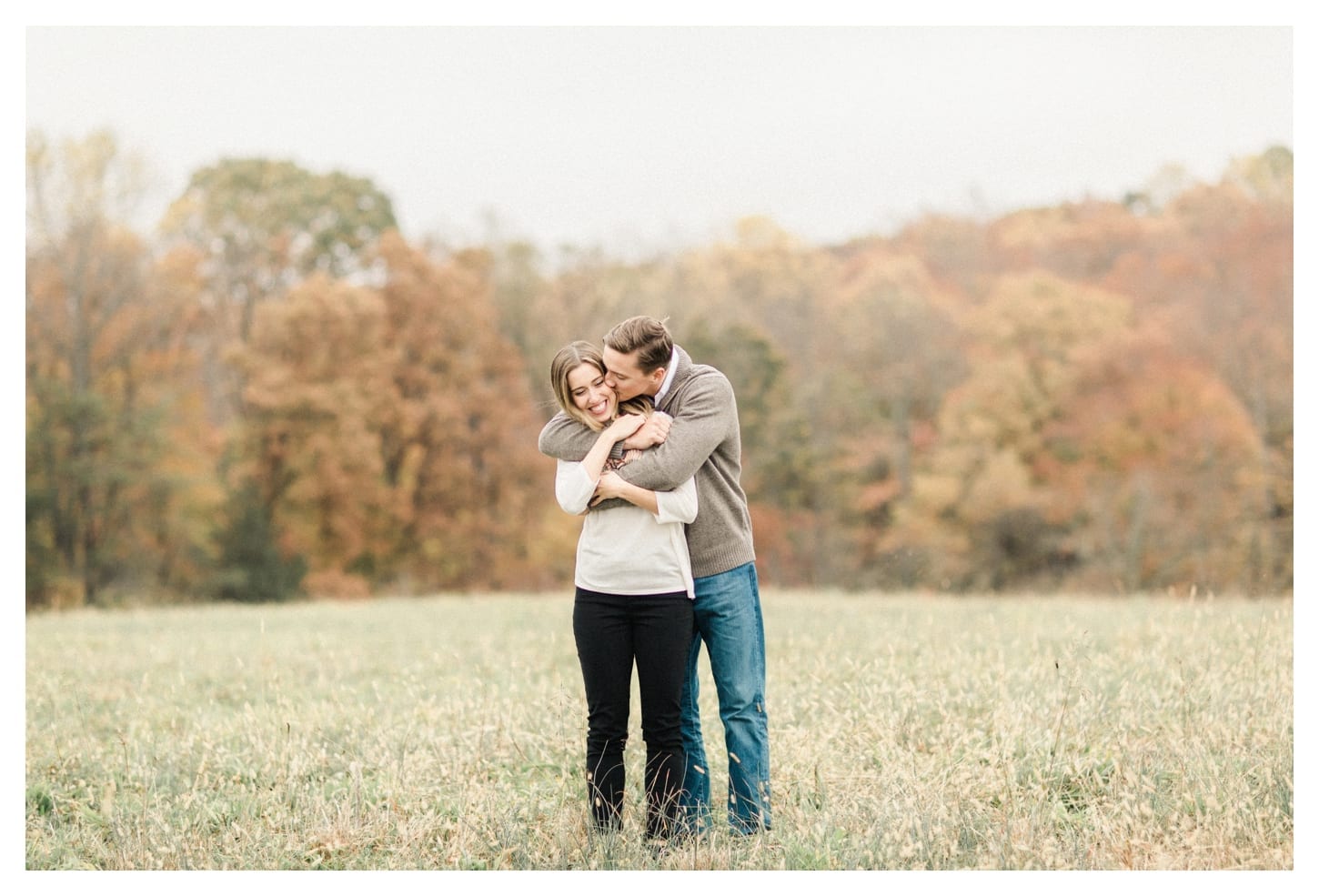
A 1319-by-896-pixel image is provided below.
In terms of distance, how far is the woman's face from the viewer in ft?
13.8

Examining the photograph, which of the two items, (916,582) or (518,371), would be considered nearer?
(916,582)

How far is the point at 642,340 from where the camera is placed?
13.7 ft

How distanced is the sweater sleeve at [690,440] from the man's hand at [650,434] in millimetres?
28

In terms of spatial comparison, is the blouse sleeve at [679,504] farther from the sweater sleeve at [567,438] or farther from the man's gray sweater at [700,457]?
the sweater sleeve at [567,438]

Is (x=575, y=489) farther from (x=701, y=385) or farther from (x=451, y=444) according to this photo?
(x=451, y=444)

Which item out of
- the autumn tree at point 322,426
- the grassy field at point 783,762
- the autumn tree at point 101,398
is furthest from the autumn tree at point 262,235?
the grassy field at point 783,762

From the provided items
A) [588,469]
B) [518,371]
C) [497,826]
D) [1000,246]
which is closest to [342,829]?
[497,826]

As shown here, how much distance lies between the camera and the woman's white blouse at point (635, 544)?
415 cm

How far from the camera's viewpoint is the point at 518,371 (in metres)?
26.8

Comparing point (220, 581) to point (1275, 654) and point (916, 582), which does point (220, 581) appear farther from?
point (1275, 654)

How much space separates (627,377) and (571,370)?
0.73 feet

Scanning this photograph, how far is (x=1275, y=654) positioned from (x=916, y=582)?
717 inches

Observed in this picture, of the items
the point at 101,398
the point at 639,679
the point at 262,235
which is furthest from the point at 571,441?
the point at 262,235

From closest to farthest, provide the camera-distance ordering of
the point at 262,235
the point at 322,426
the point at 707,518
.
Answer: the point at 707,518 < the point at 322,426 < the point at 262,235
